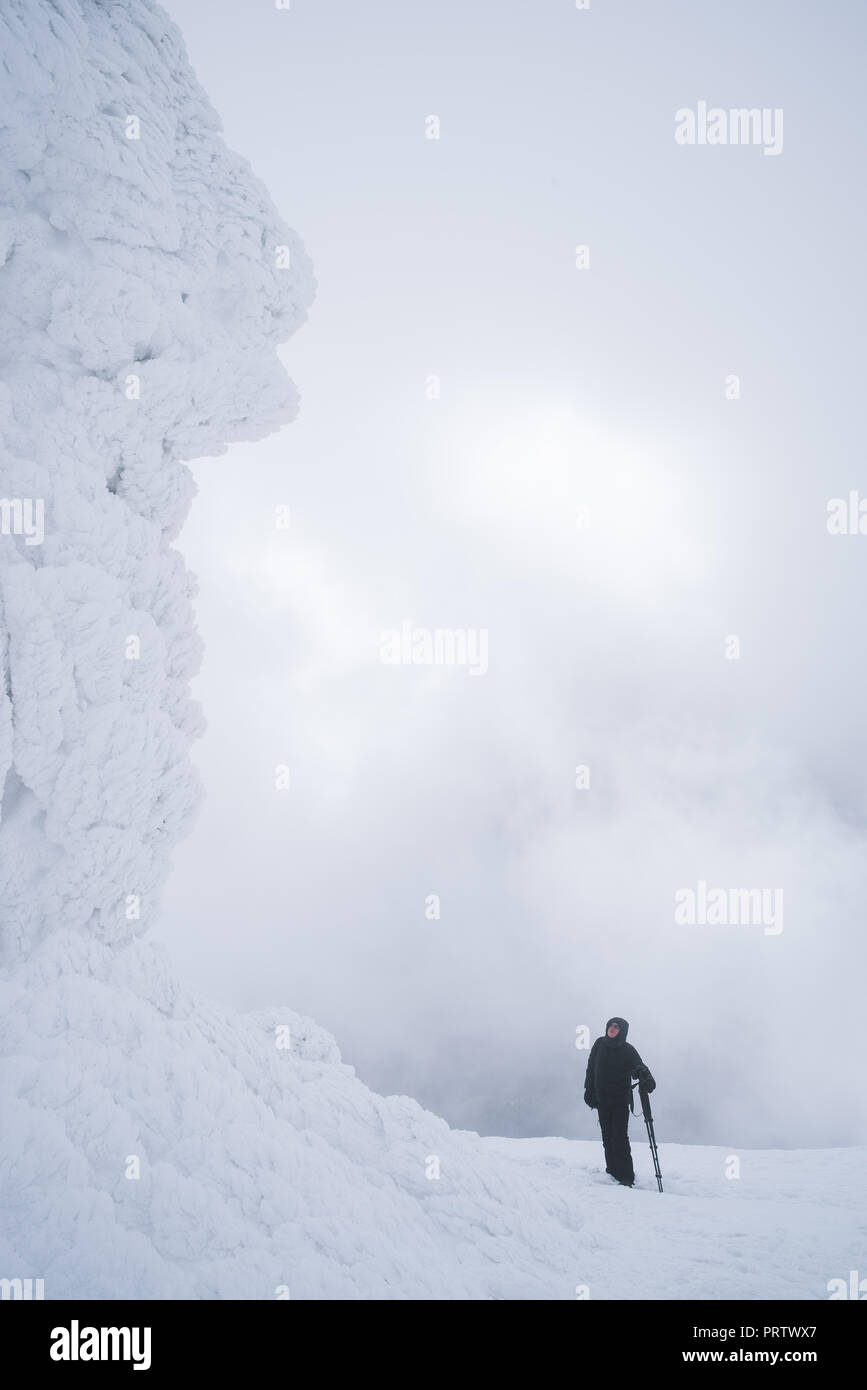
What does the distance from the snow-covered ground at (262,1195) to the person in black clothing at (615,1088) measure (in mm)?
1084

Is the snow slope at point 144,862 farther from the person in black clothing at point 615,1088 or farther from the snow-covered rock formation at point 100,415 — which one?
the person in black clothing at point 615,1088

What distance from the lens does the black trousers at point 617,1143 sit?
8445 millimetres

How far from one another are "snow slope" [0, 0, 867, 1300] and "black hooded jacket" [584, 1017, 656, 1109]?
139cm

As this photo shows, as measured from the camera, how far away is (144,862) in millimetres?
6676

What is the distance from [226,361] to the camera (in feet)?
23.5

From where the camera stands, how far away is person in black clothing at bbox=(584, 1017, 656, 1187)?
27.9 feet

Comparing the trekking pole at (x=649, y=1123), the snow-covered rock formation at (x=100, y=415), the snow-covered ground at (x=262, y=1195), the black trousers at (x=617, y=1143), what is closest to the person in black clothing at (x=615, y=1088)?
the black trousers at (x=617, y=1143)

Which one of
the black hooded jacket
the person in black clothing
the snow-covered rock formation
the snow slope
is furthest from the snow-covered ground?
the black hooded jacket

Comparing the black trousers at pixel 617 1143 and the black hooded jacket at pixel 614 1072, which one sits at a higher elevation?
the black hooded jacket at pixel 614 1072

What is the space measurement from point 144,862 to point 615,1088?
6.59 m

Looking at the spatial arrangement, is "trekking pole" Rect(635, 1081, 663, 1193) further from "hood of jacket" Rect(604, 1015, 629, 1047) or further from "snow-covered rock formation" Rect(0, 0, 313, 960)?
"snow-covered rock formation" Rect(0, 0, 313, 960)
